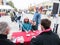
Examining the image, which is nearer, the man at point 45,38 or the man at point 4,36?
the man at point 4,36

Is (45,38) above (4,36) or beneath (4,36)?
beneath

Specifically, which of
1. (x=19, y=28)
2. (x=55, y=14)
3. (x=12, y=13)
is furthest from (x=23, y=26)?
(x=55, y=14)

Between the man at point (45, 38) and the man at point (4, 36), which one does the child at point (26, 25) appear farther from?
the man at point (4, 36)

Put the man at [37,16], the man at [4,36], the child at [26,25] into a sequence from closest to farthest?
the man at [4,36] → the child at [26,25] → the man at [37,16]

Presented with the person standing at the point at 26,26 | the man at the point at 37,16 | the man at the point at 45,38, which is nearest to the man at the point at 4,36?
the man at the point at 45,38

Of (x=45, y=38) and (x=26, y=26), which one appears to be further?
(x=26, y=26)

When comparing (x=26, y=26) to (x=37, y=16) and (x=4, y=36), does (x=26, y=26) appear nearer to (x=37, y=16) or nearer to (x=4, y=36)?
(x=37, y=16)

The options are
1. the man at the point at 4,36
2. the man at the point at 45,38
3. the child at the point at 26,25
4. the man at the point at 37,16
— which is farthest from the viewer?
the man at the point at 37,16

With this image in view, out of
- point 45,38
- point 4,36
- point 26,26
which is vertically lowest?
point 26,26

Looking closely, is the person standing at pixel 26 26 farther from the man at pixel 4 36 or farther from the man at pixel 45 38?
the man at pixel 4 36

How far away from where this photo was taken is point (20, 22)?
516 cm

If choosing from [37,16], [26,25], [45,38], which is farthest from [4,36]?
[37,16]

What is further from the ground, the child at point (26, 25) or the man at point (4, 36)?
the man at point (4, 36)

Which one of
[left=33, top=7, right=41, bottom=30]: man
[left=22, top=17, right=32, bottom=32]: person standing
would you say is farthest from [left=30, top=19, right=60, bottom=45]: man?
[left=33, top=7, right=41, bottom=30]: man
